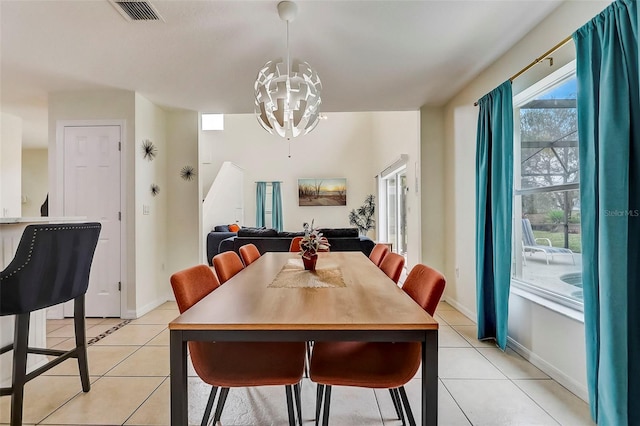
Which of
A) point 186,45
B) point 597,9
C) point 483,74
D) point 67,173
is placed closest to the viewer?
point 597,9

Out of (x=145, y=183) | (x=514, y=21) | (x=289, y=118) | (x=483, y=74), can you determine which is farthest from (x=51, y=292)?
(x=483, y=74)

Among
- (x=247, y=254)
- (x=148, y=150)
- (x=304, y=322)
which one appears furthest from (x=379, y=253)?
(x=148, y=150)

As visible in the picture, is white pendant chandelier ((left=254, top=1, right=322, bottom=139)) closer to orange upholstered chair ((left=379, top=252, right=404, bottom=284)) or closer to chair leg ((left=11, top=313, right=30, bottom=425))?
orange upholstered chair ((left=379, top=252, right=404, bottom=284))

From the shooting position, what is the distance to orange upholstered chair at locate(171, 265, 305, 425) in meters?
1.29

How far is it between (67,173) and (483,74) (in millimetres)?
4299

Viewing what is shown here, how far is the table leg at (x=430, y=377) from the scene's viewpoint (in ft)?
3.48

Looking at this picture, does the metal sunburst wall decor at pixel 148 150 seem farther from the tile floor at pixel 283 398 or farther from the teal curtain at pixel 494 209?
the teal curtain at pixel 494 209

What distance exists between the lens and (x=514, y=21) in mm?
2166

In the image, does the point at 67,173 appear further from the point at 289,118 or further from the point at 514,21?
the point at 514,21

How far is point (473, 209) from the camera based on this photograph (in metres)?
3.17

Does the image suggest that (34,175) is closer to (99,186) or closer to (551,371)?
(99,186)

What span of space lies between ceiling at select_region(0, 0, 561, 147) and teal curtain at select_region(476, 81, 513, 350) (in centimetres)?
52

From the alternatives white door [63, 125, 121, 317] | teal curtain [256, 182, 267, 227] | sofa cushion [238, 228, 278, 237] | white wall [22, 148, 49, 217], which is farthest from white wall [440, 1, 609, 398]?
white wall [22, 148, 49, 217]

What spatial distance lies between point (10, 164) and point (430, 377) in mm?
5559
